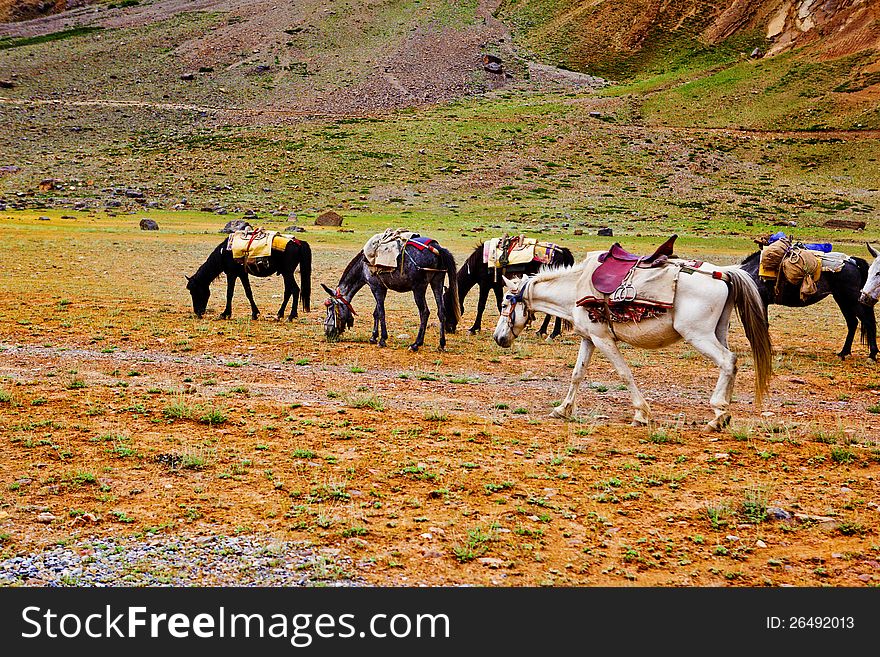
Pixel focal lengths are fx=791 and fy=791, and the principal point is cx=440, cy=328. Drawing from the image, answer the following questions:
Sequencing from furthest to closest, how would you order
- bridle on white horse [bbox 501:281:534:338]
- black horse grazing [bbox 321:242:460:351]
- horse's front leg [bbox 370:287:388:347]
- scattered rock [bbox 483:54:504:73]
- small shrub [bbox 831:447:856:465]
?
scattered rock [bbox 483:54:504:73]
horse's front leg [bbox 370:287:388:347]
black horse grazing [bbox 321:242:460:351]
bridle on white horse [bbox 501:281:534:338]
small shrub [bbox 831:447:856:465]

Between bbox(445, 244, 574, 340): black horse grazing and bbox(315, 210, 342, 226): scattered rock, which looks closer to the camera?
bbox(445, 244, 574, 340): black horse grazing

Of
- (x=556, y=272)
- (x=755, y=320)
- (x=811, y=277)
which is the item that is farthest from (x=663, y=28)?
(x=755, y=320)

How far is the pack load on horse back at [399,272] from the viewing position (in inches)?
601

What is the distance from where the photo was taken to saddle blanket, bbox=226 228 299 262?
1802 cm

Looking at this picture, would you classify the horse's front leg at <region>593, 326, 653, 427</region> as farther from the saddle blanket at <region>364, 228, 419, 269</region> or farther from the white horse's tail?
the saddle blanket at <region>364, 228, 419, 269</region>

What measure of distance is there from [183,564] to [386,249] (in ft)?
33.2

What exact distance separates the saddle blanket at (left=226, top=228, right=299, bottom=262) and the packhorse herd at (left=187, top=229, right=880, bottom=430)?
0.02 metres

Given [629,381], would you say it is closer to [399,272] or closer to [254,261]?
[399,272]

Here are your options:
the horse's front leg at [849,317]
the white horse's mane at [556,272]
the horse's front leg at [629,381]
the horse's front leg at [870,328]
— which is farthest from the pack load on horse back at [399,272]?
the horse's front leg at [870,328]

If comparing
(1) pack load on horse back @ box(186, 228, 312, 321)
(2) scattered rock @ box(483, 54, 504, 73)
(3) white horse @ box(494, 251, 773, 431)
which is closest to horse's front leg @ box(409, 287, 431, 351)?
(1) pack load on horse back @ box(186, 228, 312, 321)

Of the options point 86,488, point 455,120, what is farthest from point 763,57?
point 86,488

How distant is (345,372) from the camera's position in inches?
514

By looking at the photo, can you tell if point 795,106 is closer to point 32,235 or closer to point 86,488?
point 32,235

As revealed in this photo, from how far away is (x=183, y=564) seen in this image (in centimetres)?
579
